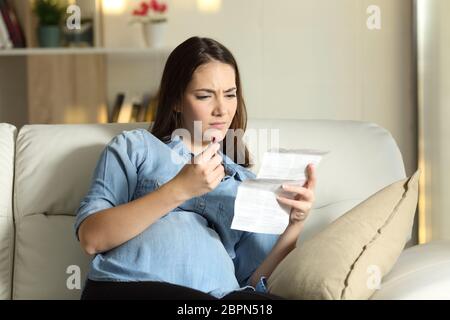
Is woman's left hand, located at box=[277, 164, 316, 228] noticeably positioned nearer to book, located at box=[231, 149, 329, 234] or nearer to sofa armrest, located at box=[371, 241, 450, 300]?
book, located at box=[231, 149, 329, 234]

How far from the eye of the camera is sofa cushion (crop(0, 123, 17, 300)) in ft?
6.47

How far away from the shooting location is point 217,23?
381cm

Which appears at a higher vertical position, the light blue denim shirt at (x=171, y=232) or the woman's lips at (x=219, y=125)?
the woman's lips at (x=219, y=125)

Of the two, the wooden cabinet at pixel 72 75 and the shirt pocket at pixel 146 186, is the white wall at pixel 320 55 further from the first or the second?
the shirt pocket at pixel 146 186

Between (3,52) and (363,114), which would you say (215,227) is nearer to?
(363,114)

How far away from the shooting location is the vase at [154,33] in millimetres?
3812

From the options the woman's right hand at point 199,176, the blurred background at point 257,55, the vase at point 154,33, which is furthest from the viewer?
the vase at point 154,33

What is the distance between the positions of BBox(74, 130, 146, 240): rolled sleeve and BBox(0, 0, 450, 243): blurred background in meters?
1.88

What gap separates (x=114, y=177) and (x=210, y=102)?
30 centimetres

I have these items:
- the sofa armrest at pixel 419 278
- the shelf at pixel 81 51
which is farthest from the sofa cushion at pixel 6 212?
the shelf at pixel 81 51

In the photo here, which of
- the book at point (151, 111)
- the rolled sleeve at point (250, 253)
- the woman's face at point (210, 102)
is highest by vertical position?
the woman's face at point (210, 102)

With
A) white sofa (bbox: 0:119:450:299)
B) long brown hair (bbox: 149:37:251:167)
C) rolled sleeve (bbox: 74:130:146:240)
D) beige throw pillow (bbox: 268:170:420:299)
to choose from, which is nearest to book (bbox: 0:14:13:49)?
white sofa (bbox: 0:119:450:299)
